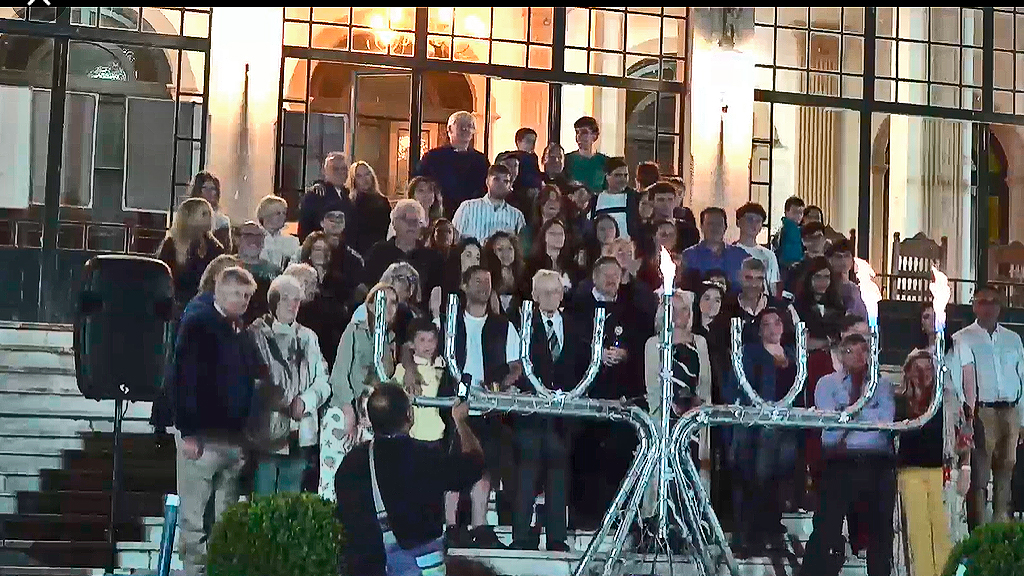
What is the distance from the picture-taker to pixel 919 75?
1257 cm

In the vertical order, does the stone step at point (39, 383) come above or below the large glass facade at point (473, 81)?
below

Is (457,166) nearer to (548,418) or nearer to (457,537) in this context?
(548,418)

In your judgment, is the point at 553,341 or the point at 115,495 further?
the point at 553,341

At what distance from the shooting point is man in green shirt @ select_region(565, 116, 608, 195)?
10188 millimetres

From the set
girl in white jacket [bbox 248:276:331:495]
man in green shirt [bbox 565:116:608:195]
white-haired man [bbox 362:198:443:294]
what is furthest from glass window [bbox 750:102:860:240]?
girl in white jacket [bbox 248:276:331:495]

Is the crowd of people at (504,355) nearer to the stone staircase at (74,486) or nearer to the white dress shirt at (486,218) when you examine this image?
the white dress shirt at (486,218)

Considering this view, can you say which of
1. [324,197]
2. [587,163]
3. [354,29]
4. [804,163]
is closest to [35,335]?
[324,197]

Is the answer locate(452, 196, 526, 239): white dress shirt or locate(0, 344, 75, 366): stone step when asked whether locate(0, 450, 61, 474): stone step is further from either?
locate(452, 196, 526, 239): white dress shirt

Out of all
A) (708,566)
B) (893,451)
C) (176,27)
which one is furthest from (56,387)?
(893,451)

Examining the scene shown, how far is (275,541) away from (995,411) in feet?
18.9

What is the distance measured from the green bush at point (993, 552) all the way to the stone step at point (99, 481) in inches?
178

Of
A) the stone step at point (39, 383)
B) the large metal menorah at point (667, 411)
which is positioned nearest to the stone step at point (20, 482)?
the stone step at point (39, 383)

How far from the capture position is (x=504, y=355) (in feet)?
29.4

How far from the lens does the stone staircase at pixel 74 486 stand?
8.60 m
